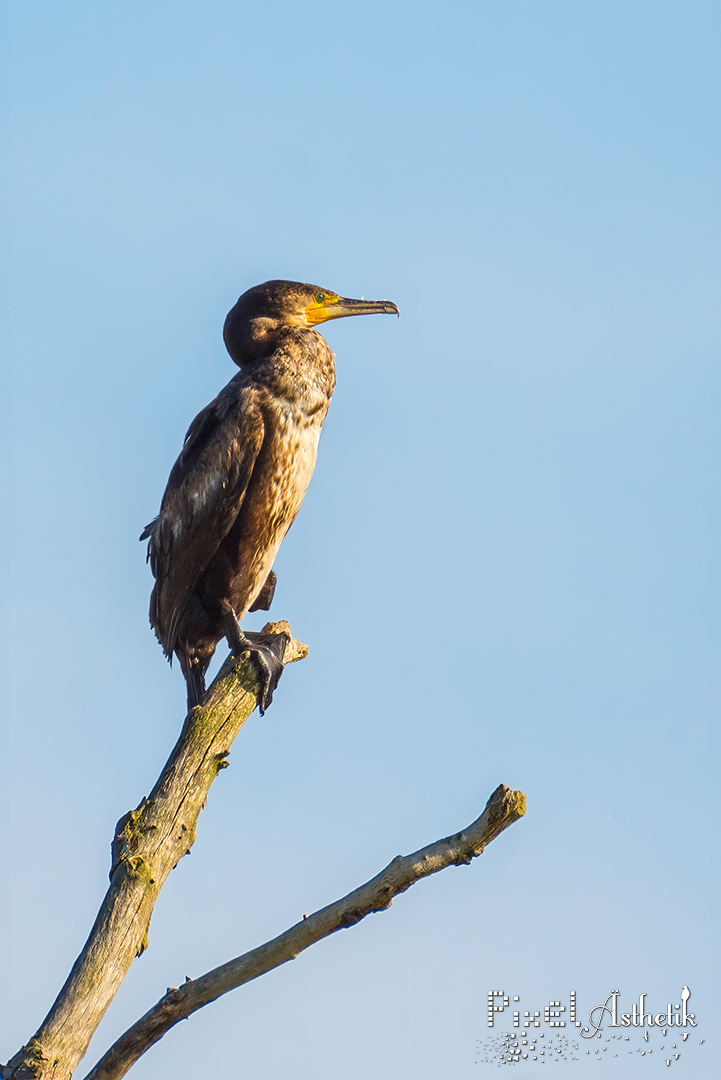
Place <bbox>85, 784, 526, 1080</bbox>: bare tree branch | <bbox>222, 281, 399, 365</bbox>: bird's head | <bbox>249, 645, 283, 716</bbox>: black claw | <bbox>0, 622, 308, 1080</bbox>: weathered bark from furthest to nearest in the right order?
1. <bbox>222, 281, 399, 365</bbox>: bird's head
2. <bbox>249, 645, 283, 716</bbox>: black claw
3. <bbox>85, 784, 526, 1080</bbox>: bare tree branch
4. <bbox>0, 622, 308, 1080</bbox>: weathered bark

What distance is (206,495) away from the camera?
22.1 ft

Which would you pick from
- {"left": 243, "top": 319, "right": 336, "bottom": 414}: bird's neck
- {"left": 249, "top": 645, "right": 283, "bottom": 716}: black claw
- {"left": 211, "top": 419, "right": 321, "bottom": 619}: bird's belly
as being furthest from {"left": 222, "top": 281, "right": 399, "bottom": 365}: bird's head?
{"left": 249, "top": 645, "right": 283, "bottom": 716}: black claw

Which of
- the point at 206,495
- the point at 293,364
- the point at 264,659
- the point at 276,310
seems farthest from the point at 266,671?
the point at 276,310

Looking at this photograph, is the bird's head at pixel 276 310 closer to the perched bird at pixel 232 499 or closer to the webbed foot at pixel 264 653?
the perched bird at pixel 232 499

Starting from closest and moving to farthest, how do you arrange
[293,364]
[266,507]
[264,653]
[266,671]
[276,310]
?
[266,671] < [264,653] < [266,507] < [293,364] < [276,310]

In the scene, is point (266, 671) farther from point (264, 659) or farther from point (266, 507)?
point (266, 507)

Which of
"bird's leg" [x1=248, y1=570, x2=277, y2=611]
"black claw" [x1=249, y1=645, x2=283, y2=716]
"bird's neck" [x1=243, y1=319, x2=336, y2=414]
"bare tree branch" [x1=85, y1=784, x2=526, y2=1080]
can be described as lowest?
"bare tree branch" [x1=85, y1=784, x2=526, y2=1080]

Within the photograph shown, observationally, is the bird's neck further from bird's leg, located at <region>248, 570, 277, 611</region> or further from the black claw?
the black claw

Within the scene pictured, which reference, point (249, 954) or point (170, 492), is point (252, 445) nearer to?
point (170, 492)

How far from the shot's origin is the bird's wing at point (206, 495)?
22.0 feet

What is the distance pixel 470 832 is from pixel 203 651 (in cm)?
298

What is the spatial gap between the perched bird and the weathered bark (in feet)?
4.26

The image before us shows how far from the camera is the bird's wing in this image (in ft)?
22.0

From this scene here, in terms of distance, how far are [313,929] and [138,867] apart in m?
0.74
